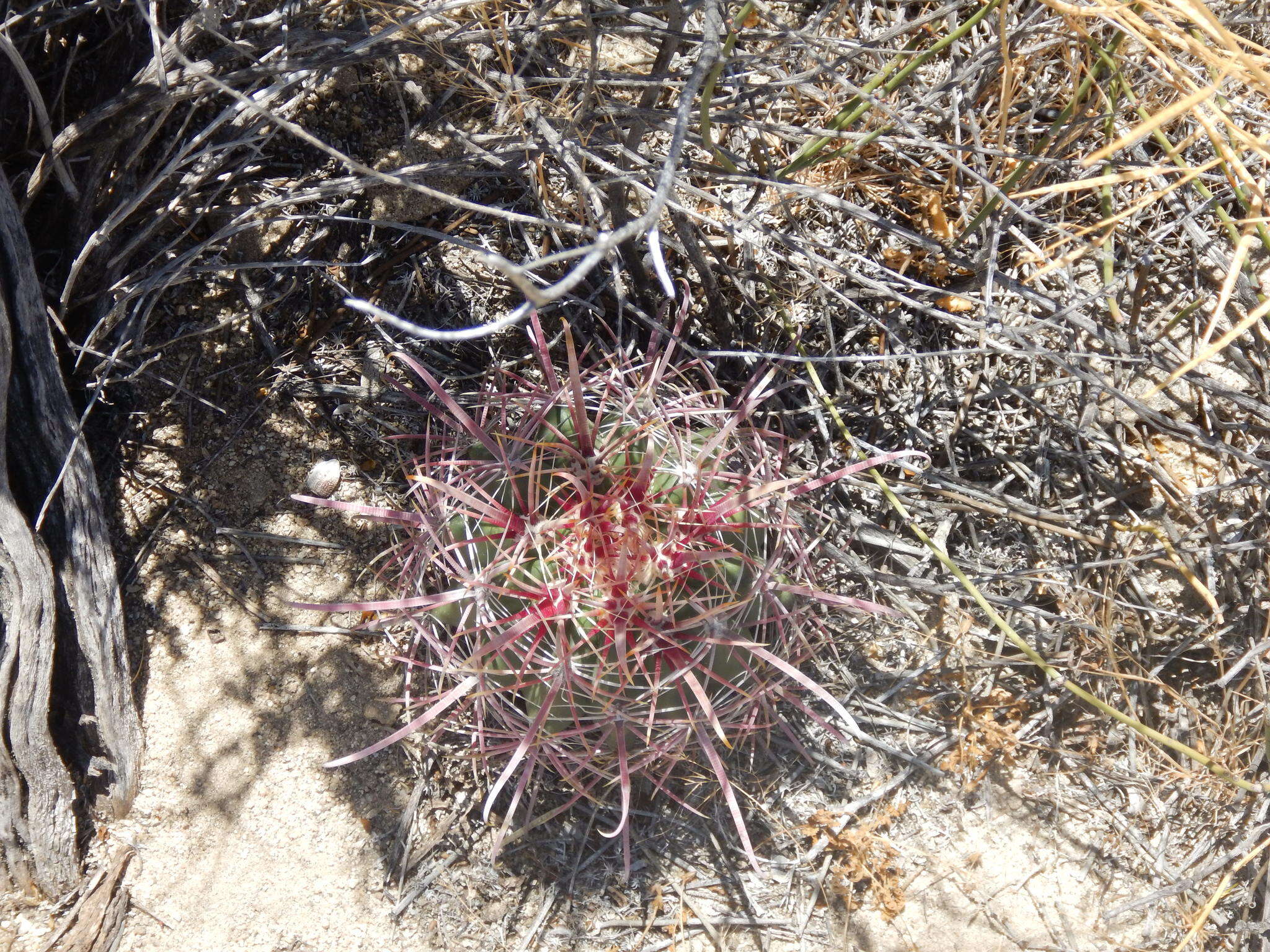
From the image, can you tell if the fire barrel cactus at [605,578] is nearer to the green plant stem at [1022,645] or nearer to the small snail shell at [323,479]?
the green plant stem at [1022,645]

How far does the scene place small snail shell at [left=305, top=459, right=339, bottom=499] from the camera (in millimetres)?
1458

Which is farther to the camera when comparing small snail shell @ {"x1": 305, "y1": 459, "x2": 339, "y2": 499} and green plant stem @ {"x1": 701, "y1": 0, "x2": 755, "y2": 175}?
small snail shell @ {"x1": 305, "y1": 459, "x2": 339, "y2": 499}

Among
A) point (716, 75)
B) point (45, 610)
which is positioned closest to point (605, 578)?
point (716, 75)

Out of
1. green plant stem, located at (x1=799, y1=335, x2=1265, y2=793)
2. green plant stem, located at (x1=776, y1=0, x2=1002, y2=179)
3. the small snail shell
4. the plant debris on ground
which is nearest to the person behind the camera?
green plant stem, located at (x1=776, y1=0, x2=1002, y2=179)

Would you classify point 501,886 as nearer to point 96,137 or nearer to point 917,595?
point 917,595

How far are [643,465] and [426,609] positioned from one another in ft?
1.30

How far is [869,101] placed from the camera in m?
1.02

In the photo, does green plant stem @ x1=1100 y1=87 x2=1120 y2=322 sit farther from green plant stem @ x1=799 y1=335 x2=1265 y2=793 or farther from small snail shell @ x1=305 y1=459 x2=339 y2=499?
small snail shell @ x1=305 y1=459 x2=339 y2=499

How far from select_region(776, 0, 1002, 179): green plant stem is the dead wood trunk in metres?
1.09

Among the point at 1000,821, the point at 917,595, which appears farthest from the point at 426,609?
the point at 1000,821

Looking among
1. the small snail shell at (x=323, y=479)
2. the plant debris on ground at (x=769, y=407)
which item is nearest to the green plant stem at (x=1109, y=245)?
the plant debris on ground at (x=769, y=407)

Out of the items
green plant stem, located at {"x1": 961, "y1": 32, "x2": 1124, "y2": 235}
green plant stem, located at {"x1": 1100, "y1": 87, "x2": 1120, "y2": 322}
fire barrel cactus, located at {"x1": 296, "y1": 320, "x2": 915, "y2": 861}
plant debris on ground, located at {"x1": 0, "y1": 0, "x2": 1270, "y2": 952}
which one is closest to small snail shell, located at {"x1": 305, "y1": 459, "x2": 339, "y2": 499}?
plant debris on ground, located at {"x1": 0, "y1": 0, "x2": 1270, "y2": 952}

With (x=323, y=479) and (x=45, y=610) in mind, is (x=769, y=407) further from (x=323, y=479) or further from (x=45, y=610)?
(x=45, y=610)

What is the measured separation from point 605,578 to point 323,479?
662 mm
